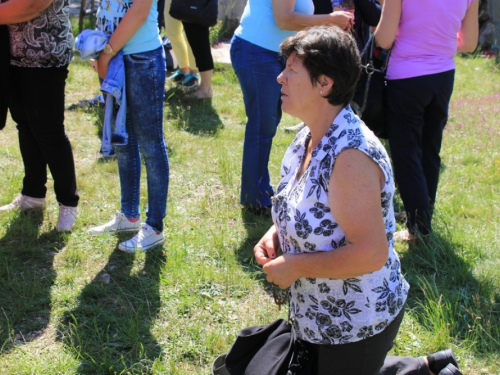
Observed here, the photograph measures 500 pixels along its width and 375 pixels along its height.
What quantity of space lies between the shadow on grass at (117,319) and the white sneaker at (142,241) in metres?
0.05

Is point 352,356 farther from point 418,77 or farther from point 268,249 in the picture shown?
point 418,77

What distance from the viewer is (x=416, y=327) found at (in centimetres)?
304

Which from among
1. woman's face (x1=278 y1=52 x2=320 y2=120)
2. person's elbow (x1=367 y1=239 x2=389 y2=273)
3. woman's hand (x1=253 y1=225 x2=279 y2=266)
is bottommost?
woman's hand (x1=253 y1=225 x2=279 y2=266)

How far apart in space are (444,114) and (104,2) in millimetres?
2221

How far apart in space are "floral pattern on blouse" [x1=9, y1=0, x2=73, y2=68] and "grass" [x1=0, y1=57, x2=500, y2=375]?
3.64 feet

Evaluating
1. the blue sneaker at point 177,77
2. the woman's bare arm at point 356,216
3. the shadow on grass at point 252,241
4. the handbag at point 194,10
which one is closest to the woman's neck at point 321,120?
the woman's bare arm at point 356,216

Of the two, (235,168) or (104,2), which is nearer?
(104,2)

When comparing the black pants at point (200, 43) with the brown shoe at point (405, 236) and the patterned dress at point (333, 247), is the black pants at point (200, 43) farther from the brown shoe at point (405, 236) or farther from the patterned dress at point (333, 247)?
the patterned dress at point (333, 247)

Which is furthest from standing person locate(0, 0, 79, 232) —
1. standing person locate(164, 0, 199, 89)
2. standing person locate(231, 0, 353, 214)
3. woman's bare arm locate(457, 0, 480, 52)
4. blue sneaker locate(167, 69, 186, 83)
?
blue sneaker locate(167, 69, 186, 83)

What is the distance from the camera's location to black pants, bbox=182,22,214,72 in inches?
247

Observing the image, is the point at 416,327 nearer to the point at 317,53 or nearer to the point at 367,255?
the point at 367,255

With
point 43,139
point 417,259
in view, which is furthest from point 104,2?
point 417,259

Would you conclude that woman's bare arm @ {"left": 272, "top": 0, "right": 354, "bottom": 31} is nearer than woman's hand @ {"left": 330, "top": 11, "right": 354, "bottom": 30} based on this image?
A: Yes

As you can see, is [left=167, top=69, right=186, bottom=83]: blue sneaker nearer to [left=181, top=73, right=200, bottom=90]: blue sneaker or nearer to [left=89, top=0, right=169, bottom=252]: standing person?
[left=181, top=73, right=200, bottom=90]: blue sneaker
